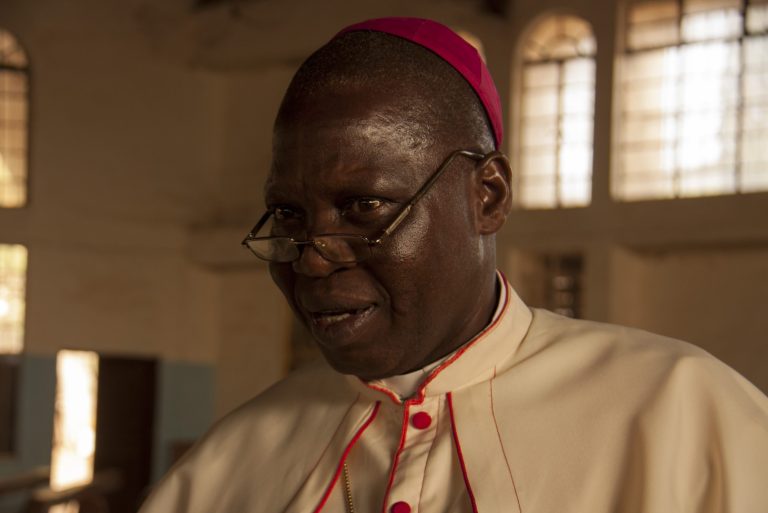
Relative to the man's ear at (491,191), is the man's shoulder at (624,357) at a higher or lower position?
lower

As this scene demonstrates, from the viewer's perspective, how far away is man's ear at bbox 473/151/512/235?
222 centimetres

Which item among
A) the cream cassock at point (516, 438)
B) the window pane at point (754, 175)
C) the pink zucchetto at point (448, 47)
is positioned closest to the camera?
the cream cassock at point (516, 438)

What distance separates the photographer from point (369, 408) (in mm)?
2396

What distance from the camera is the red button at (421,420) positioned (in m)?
2.28

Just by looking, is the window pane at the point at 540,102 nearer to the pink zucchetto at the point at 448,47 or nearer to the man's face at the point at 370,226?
the pink zucchetto at the point at 448,47

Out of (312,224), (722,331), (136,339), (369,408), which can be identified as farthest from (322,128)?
(136,339)

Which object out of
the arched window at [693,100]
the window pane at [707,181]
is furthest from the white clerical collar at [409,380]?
the window pane at [707,181]

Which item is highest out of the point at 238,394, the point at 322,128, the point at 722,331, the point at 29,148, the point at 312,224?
the point at 29,148

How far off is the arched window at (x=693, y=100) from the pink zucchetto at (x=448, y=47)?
11741 mm

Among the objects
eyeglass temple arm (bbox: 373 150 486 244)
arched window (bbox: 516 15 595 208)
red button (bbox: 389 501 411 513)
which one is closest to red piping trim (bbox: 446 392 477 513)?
red button (bbox: 389 501 411 513)

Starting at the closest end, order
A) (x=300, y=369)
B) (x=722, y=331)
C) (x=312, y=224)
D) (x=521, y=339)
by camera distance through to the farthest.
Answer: (x=312, y=224) < (x=521, y=339) < (x=300, y=369) < (x=722, y=331)

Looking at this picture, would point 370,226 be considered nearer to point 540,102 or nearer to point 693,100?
point 693,100

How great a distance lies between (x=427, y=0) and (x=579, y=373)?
1335 centimetres

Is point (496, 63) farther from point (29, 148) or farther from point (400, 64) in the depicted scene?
point (400, 64)
